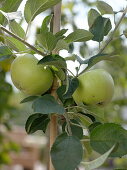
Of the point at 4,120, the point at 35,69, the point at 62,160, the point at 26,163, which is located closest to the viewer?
the point at 62,160

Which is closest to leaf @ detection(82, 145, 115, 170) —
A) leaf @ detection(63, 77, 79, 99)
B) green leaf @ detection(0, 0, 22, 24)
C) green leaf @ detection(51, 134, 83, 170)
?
green leaf @ detection(51, 134, 83, 170)

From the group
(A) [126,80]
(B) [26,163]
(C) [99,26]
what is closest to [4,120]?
(A) [126,80]

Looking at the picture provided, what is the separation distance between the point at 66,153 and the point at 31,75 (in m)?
0.19

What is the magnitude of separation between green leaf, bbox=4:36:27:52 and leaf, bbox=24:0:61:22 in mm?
56

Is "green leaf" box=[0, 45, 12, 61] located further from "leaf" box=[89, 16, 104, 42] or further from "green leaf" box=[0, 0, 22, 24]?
"leaf" box=[89, 16, 104, 42]

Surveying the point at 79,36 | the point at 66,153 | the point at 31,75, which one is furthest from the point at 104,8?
the point at 66,153

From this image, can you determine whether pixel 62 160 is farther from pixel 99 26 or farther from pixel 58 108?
pixel 99 26

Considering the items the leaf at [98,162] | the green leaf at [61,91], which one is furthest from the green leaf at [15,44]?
the leaf at [98,162]

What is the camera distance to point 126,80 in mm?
2355

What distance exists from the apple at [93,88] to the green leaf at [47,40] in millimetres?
84

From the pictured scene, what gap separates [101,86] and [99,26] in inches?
6.1

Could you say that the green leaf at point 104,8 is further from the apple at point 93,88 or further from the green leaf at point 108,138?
the green leaf at point 108,138

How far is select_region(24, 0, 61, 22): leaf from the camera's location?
69 centimetres

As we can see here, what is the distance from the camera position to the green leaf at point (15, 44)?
698 millimetres
